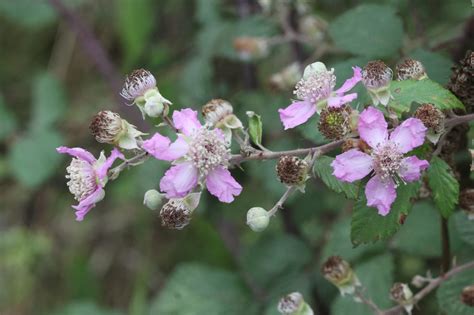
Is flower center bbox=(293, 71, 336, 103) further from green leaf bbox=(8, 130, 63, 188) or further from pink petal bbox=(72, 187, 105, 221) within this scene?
green leaf bbox=(8, 130, 63, 188)

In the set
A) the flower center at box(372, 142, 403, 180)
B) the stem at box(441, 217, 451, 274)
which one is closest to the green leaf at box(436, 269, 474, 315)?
the stem at box(441, 217, 451, 274)

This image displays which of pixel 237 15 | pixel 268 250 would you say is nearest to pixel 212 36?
pixel 237 15

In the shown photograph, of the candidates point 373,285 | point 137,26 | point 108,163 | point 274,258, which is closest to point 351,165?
point 108,163

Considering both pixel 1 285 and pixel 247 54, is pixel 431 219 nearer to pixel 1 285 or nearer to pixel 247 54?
pixel 247 54

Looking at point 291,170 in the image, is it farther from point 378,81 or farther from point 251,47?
point 251,47

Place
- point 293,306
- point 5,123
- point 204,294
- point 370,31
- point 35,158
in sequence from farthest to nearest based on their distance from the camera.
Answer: point 5,123 < point 35,158 < point 204,294 < point 370,31 < point 293,306
